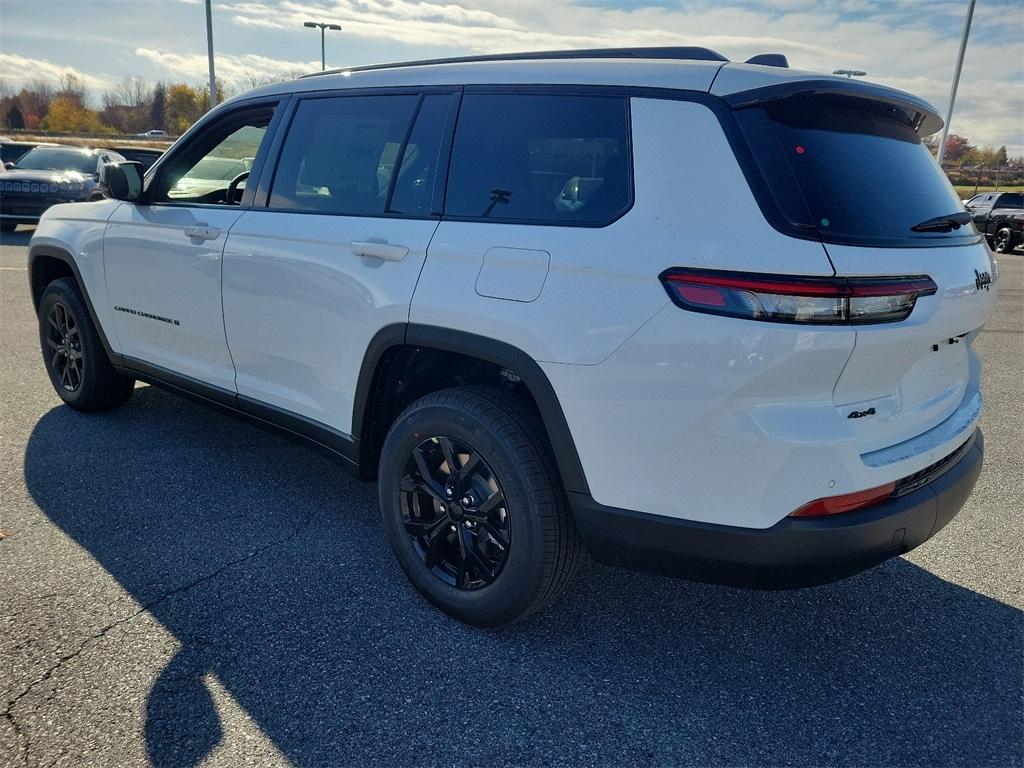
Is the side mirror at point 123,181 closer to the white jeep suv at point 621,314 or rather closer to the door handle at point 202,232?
the door handle at point 202,232

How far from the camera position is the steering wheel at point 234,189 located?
3.79 meters

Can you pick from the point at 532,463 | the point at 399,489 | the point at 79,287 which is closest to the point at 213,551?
the point at 399,489

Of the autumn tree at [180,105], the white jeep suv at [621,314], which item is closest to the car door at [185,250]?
the white jeep suv at [621,314]

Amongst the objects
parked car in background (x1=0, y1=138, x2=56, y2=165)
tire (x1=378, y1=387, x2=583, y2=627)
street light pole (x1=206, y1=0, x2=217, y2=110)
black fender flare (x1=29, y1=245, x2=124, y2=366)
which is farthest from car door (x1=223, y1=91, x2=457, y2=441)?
street light pole (x1=206, y1=0, x2=217, y2=110)

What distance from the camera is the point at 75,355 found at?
4.72m

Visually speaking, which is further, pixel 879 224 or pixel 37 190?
pixel 37 190

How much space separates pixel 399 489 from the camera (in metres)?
2.89

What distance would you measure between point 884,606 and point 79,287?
14.3ft

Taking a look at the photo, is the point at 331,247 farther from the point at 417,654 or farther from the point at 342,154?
the point at 417,654

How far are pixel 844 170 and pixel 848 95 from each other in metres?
0.25

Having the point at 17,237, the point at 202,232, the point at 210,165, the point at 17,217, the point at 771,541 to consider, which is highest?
the point at 210,165

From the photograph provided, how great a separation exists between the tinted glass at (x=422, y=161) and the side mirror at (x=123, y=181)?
5.86 ft

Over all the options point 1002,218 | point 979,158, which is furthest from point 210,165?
point 979,158

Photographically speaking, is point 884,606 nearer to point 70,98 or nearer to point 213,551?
point 213,551
